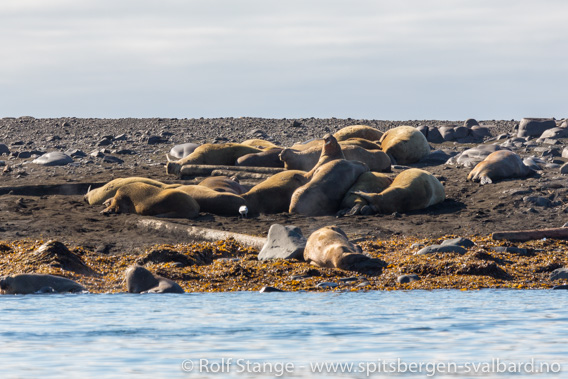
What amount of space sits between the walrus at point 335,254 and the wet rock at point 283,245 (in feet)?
0.57

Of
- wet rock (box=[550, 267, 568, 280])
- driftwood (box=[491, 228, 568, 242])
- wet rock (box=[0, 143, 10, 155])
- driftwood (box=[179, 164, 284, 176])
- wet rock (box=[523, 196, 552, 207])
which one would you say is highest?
wet rock (box=[0, 143, 10, 155])

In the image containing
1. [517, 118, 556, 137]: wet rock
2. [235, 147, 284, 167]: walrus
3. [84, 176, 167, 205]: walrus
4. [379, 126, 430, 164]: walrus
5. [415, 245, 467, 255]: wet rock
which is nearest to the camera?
[415, 245, 467, 255]: wet rock

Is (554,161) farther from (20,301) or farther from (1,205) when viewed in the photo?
(20,301)

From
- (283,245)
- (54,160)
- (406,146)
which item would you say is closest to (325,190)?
(283,245)

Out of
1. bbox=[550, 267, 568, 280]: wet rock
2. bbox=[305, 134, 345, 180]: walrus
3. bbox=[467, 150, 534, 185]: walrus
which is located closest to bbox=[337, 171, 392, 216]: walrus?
bbox=[305, 134, 345, 180]: walrus

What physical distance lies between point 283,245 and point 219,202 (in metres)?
3.34

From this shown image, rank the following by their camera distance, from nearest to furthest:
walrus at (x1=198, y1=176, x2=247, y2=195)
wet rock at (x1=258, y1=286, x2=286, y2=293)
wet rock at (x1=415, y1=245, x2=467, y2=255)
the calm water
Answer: the calm water < wet rock at (x1=258, y1=286, x2=286, y2=293) < wet rock at (x1=415, y1=245, x2=467, y2=255) < walrus at (x1=198, y1=176, x2=247, y2=195)

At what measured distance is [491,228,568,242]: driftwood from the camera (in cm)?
1286

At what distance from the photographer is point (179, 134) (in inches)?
1136

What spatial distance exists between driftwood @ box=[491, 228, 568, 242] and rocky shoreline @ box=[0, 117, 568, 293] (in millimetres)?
166

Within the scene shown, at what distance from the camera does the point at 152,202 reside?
1494cm

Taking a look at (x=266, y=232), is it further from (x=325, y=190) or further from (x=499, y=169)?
(x=499, y=169)

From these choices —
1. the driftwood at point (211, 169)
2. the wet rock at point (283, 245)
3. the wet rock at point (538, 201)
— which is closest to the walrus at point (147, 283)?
the wet rock at point (283, 245)

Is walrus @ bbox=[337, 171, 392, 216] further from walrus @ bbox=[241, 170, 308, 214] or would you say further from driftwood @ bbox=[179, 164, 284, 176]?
driftwood @ bbox=[179, 164, 284, 176]
